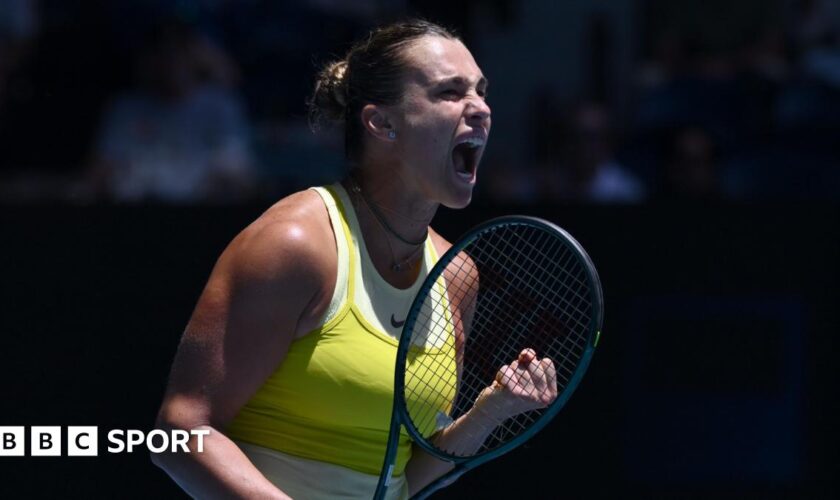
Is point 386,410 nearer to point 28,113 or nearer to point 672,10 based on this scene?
point 28,113

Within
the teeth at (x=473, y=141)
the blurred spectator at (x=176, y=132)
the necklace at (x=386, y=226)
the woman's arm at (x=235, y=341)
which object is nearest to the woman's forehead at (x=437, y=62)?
the teeth at (x=473, y=141)

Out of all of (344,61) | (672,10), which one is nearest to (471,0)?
(672,10)

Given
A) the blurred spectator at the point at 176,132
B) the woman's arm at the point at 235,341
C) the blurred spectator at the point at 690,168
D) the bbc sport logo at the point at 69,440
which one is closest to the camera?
the woman's arm at the point at 235,341

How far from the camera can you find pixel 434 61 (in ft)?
8.54

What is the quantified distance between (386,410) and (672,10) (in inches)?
165

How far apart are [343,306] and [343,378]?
0.42 ft

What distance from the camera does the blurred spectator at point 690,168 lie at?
5.55m

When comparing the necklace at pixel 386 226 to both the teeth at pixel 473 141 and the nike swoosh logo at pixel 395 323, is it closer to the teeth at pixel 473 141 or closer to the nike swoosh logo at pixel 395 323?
the nike swoosh logo at pixel 395 323

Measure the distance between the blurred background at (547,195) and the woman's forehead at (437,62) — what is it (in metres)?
1.83

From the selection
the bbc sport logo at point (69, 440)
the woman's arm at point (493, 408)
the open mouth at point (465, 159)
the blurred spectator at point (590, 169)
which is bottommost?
the bbc sport logo at point (69, 440)

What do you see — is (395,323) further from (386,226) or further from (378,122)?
(378,122)

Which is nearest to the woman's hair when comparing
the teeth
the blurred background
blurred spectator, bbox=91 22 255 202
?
the teeth

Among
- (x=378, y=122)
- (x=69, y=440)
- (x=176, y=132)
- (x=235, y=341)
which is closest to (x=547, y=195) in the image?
(x=176, y=132)

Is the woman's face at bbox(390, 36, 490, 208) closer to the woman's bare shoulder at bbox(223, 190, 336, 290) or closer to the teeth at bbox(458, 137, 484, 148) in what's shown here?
the teeth at bbox(458, 137, 484, 148)
